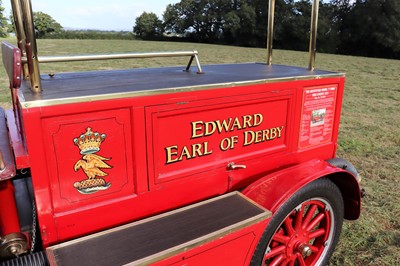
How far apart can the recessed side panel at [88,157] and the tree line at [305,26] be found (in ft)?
96.6

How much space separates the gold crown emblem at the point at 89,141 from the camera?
161cm

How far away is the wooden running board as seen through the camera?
5.16ft

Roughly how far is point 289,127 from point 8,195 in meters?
1.79

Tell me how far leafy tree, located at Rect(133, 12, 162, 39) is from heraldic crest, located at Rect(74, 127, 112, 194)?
42615 millimetres

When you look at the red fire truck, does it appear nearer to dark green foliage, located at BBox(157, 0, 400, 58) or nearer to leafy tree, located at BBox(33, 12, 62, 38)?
leafy tree, located at BBox(33, 12, 62, 38)

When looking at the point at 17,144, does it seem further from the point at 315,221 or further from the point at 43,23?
the point at 43,23

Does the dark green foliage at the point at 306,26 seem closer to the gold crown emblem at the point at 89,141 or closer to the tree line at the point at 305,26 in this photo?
the tree line at the point at 305,26

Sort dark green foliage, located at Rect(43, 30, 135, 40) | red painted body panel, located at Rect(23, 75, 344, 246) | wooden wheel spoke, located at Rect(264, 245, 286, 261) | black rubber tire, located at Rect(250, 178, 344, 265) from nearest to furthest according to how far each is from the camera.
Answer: red painted body panel, located at Rect(23, 75, 344, 246)
black rubber tire, located at Rect(250, 178, 344, 265)
wooden wheel spoke, located at Rect(264, 245, 286, 261)
dark green foliage, located at Rect(43, 30, 135, 40)

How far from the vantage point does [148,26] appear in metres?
47.1

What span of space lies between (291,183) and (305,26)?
3283 centimetres

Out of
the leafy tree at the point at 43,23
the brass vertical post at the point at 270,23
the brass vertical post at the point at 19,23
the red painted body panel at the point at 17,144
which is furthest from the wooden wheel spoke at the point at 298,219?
the leafy tree at the point at 43,23

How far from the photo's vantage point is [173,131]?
1.90 metres

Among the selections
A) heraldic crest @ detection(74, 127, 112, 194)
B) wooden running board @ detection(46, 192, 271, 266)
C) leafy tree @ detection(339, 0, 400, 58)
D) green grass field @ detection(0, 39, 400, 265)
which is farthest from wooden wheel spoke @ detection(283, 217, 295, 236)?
leafy tree @ detection(339, 0, 400, 58)

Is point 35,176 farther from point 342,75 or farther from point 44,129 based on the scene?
point 342,75
